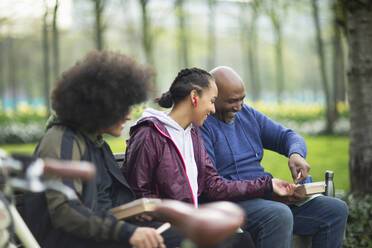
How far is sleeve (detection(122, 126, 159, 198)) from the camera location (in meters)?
2.81

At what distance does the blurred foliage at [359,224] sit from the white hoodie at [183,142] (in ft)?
6.98

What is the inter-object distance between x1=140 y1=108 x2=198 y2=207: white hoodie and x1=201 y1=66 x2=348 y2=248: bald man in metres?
0.37

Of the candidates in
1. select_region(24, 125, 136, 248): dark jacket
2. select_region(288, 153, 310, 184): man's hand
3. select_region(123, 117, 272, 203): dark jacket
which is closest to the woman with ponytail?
select_region(123, 117, 272, 203): dark jacket

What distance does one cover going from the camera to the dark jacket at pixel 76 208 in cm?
214

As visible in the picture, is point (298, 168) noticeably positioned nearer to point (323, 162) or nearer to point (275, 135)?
point (275, 135)

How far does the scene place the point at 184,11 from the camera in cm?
1603

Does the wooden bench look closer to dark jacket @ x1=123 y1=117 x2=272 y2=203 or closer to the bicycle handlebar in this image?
dark jacket @ x1=123 y1=117 x2=272 y2=203

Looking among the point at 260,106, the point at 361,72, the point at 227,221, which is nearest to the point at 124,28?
the point at 260,106

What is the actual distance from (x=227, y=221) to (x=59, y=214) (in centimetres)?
103

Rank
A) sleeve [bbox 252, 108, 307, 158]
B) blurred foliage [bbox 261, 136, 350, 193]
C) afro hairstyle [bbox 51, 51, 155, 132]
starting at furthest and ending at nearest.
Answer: blurred foliage [bbox 261, 136, 350, 193] → sleeve [bbox 252, 108, 307, 158] → afro hairstyle [bbox 51, 51, 155, 132]

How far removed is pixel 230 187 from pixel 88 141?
1.13 meters

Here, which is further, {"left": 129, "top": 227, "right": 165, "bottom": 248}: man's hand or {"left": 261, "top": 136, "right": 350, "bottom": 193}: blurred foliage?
{"left": 261, "top": 136, "right": 350, "bottom": 193}: blurred foliage

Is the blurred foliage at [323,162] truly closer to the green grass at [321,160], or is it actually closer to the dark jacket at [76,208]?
the green grass at [321,160]

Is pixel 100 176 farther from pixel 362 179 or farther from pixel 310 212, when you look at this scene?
pixel 362 179
